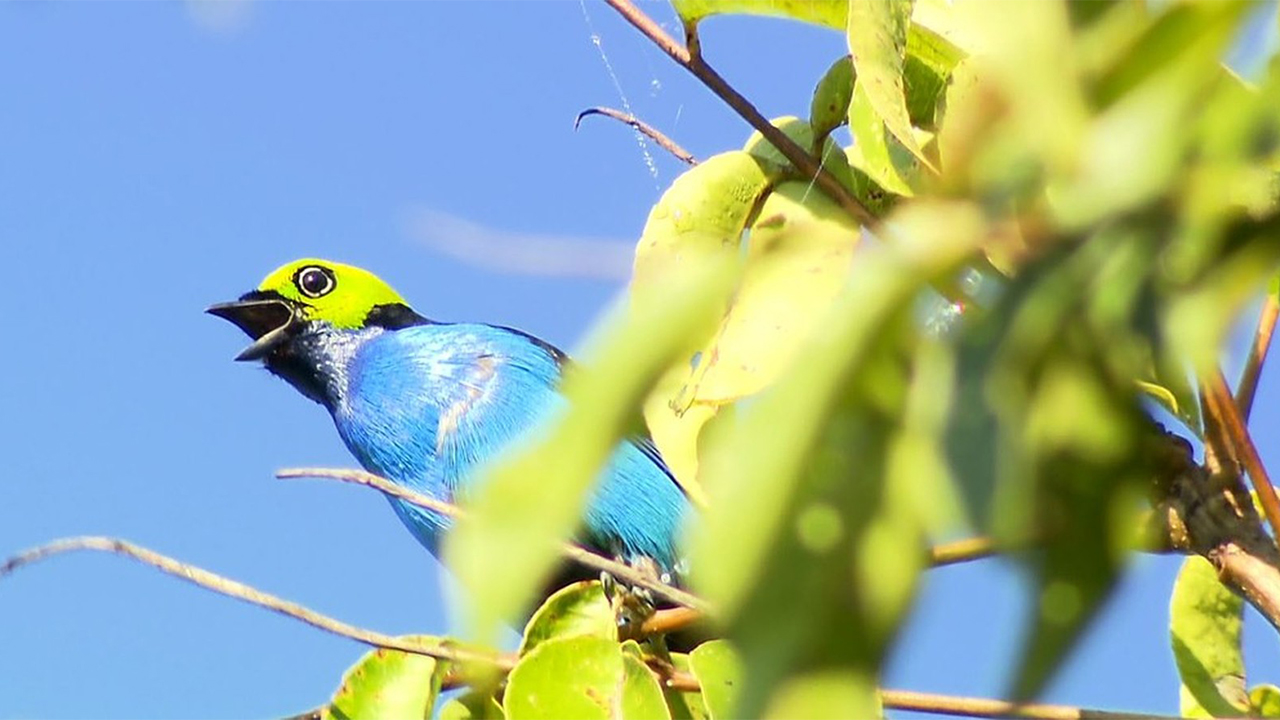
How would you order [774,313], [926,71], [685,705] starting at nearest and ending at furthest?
[774,313], [926,71], [685,705]

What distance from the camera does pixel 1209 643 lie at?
5.75ft

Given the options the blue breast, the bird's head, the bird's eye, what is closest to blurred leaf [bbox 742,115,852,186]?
the blue breast

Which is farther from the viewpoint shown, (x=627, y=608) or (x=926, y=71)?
(x=627, y=608)

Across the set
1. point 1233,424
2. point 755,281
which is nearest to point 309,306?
point 1233,424

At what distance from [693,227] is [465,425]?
2.37 meters

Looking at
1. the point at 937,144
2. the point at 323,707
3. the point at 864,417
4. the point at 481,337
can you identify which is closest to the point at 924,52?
the point at 937,144

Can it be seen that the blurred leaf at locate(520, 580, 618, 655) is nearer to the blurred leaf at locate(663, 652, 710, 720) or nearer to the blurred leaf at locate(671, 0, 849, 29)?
the blurred leaf at locate(663, 652, 710, 720)

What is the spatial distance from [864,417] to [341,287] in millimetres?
4542

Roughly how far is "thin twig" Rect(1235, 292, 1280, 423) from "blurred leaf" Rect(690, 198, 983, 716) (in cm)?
99

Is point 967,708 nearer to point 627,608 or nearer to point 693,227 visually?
point 693,227

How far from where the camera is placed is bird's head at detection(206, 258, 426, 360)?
481cm

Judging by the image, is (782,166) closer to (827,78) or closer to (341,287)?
(827,78)

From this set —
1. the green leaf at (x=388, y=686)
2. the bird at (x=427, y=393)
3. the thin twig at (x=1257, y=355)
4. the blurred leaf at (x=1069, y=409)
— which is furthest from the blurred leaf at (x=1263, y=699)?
the bird at (x=427, y=393)

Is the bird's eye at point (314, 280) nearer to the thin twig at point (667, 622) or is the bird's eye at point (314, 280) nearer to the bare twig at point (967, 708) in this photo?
the thin twig at point (667, 622)
